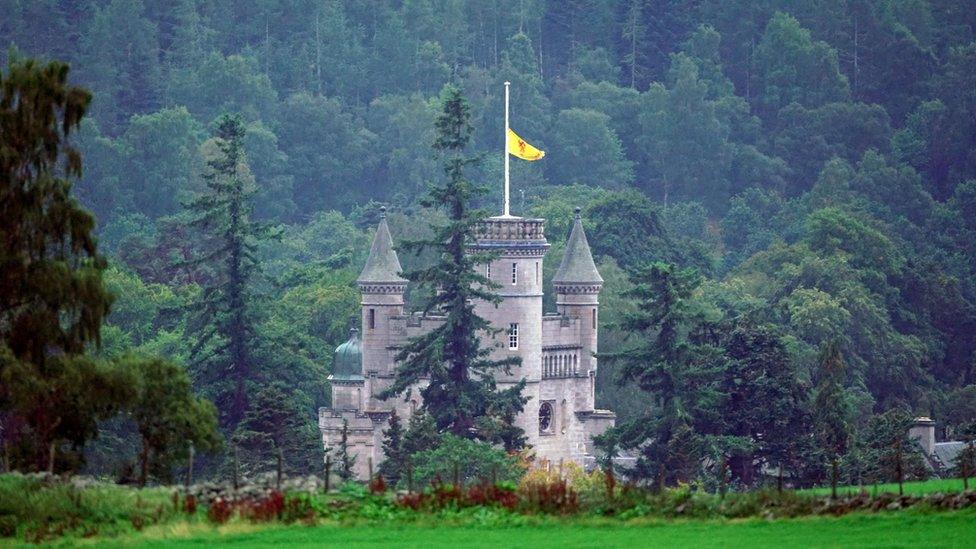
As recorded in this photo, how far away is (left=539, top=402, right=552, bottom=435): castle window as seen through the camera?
381 feet

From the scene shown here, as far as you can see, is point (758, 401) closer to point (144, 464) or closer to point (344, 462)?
point (344, 462)

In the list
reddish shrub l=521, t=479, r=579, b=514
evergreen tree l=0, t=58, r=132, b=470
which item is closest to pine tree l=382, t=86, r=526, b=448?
evergreen tree l=0, t=58, r=132, b=470

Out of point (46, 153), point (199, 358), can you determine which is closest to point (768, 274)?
point (199, 358)

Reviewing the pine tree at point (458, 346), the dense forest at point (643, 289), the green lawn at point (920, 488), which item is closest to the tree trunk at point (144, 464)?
the dense forest at point (643, 289)

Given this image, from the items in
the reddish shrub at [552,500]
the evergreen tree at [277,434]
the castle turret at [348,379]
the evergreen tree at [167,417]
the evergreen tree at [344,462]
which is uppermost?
the castle turret at [348,379]

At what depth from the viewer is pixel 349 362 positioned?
117250 millimetres

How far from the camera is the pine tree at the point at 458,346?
10838 cm

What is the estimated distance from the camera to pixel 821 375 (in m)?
110

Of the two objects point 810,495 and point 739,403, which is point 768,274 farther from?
point 810,495

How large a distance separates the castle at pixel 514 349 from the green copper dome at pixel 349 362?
3cm

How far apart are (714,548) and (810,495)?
599 centimetres

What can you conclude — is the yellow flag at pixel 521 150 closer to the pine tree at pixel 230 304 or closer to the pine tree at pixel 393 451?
the pine tree at pixel 230 304

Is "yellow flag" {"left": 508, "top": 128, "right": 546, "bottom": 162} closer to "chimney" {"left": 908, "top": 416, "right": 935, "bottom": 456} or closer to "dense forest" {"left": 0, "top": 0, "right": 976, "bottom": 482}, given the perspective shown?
"dense forest" {"left": 0, "top": 0, "right": 976, "bottom": 482}

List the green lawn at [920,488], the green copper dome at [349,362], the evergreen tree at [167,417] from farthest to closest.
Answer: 1. the green copper dome at [349,362]
2. the evergreen tree at [167,417]
3. the green lawn at [920,488]
